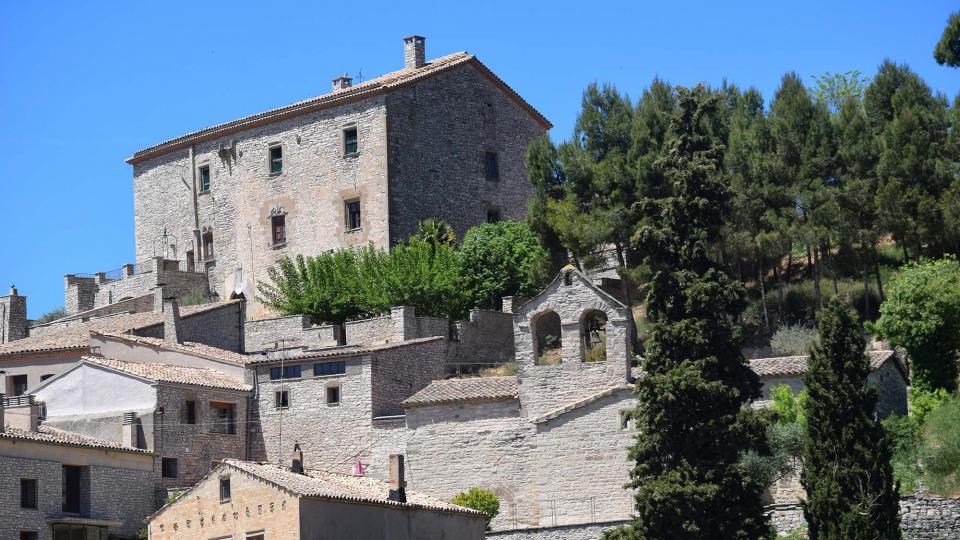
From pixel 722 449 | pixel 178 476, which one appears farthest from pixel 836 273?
pixel 178 476

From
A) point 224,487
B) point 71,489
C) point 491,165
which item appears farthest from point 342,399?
point 491,165

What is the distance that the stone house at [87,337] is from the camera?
181ft

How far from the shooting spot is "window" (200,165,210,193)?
70.2 meters

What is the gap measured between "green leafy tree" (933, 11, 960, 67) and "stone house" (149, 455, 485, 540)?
15502 millimetres

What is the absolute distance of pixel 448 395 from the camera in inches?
1874

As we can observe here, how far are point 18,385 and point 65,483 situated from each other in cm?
1097

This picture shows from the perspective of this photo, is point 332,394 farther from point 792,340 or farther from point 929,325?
point 929,325

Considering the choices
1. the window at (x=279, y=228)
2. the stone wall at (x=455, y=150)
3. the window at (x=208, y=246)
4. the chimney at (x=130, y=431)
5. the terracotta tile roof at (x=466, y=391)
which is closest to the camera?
the terracotta tile roof at (x=466, y=391)

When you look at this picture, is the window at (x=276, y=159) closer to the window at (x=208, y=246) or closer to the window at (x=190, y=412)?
the window at (x=208, y=246)

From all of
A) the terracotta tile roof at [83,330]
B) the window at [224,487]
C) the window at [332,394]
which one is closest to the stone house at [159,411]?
the window at [332,394]

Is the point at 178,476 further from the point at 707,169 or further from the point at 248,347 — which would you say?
the point at 707,169

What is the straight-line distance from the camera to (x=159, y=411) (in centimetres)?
4875

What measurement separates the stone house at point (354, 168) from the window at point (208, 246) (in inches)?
1.5

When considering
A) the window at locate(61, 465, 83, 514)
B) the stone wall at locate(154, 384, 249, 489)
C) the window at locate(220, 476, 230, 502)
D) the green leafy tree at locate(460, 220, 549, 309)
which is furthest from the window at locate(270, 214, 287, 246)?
the window at locate(220, 476, 230, 502)
